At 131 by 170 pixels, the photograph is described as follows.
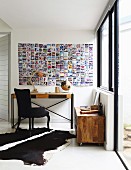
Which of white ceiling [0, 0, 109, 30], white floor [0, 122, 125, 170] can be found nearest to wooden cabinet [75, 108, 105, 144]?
white floor [0, 122, 125, 170]

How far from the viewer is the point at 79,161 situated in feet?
11.5

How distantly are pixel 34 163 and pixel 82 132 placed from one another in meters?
1.16

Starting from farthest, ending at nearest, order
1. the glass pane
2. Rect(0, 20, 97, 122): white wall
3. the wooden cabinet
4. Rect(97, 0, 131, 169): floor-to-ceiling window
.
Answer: Rect(0, 20, 97, 122): white wall
the glass pane
the wooden cabinet
Rect(97, 0, 131, 169): floor-to-ceiling window

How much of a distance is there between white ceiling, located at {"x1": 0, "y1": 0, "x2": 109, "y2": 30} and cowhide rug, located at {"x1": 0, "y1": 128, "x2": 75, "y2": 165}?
7.74ft

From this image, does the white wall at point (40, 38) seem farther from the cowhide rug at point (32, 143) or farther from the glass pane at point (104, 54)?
the cowhide rug at point (32, 143)

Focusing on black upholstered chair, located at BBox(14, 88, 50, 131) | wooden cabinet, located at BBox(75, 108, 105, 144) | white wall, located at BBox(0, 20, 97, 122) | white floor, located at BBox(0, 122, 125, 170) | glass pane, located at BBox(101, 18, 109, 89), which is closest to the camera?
white floor, located at BBox(0, 122, 125, 170)

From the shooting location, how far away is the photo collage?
6.54m

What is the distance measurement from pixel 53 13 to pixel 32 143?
249cm

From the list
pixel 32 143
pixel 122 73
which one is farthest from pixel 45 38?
pixel 32 143

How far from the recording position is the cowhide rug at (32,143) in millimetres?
3629

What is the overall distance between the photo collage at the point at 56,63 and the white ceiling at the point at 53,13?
50 cm

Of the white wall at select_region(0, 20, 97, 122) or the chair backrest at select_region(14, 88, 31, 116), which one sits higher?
the white wall at select_region(0, 20, 97, 122)

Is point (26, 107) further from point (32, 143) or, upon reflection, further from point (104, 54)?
point (104, 54)

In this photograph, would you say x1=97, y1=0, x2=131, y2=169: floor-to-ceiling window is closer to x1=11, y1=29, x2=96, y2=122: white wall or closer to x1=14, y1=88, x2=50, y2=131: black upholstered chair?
x1=14, y1=88, x2=50, y2=131: black upholstered chair
